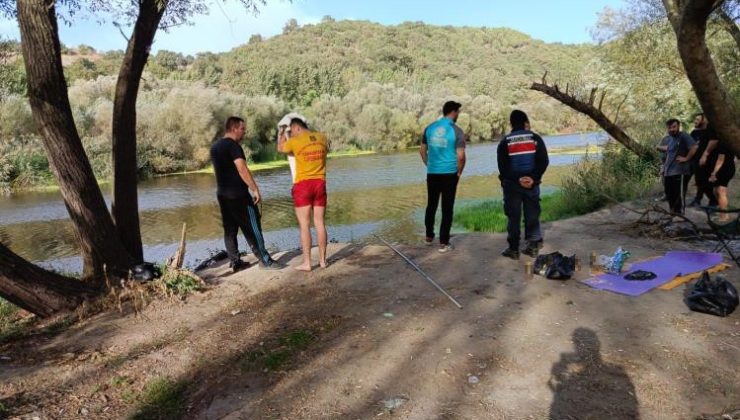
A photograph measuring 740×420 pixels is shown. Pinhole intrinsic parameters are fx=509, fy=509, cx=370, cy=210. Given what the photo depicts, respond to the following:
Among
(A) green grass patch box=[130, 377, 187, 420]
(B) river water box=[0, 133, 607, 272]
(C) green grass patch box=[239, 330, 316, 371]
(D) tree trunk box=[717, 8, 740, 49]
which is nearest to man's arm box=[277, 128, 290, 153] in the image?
(C) green grass patch box=[239, 330, 316, 371]

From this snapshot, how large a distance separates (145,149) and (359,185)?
1766 centimetres

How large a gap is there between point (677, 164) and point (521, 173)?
3.76m

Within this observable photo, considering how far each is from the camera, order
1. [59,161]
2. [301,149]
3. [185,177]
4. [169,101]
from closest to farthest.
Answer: [59,161], [301,149], [185,177], [169,101]

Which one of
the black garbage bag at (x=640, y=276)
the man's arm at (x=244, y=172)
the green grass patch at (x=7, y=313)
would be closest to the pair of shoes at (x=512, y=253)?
the black garbage bag at (x=640, y=276)

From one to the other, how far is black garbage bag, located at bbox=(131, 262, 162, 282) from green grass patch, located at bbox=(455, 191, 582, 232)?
857cm

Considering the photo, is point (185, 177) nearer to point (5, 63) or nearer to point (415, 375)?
point (5, 63)

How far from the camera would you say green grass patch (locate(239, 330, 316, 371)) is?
376 centimetres

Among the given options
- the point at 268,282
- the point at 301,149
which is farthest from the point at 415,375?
the point at 301,149

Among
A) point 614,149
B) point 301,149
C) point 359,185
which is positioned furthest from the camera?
point 359,185

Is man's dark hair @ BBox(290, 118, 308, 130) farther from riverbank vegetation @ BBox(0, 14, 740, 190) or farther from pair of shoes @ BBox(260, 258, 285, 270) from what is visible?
riverbank vegetation @ BBox(0, 14, 740, 190)

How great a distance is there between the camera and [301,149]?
5.60 m

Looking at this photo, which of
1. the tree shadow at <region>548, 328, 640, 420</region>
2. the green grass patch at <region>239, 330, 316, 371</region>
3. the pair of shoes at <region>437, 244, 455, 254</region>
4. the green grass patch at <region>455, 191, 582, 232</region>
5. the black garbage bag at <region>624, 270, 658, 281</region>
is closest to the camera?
the tree shadow at <region>548, 328, 640, 420</region>

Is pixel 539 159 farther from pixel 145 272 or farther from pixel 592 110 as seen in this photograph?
pixel 592 110

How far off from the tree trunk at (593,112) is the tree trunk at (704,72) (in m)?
5.94
